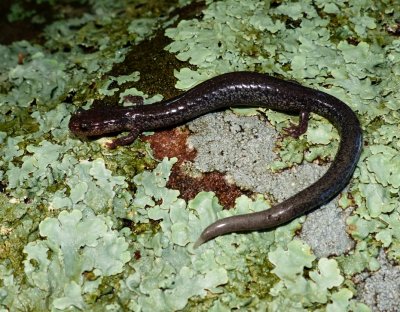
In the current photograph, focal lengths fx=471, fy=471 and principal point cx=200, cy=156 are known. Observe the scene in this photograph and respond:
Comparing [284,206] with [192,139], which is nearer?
[284,206]

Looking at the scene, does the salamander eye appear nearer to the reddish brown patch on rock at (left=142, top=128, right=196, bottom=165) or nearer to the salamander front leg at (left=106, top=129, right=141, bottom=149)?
the salamander front leg at (left=106, top=129, right=141, bottom=149)

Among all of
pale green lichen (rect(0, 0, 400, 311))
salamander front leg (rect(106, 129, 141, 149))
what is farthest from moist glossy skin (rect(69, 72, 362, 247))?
pale green lichen (rect(0, 0, 400, 311))

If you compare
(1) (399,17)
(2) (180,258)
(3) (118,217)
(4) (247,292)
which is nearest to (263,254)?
(4) (247,292)

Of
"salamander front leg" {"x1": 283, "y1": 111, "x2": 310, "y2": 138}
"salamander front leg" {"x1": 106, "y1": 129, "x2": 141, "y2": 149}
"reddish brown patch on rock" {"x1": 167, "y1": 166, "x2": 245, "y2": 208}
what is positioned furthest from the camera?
"salamander front leg" {"x1": 106, "y1": 129, "x2": 141, "y2": 149}

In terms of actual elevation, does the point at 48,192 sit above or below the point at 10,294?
above

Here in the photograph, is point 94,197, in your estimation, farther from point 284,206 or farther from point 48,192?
point 284,206
